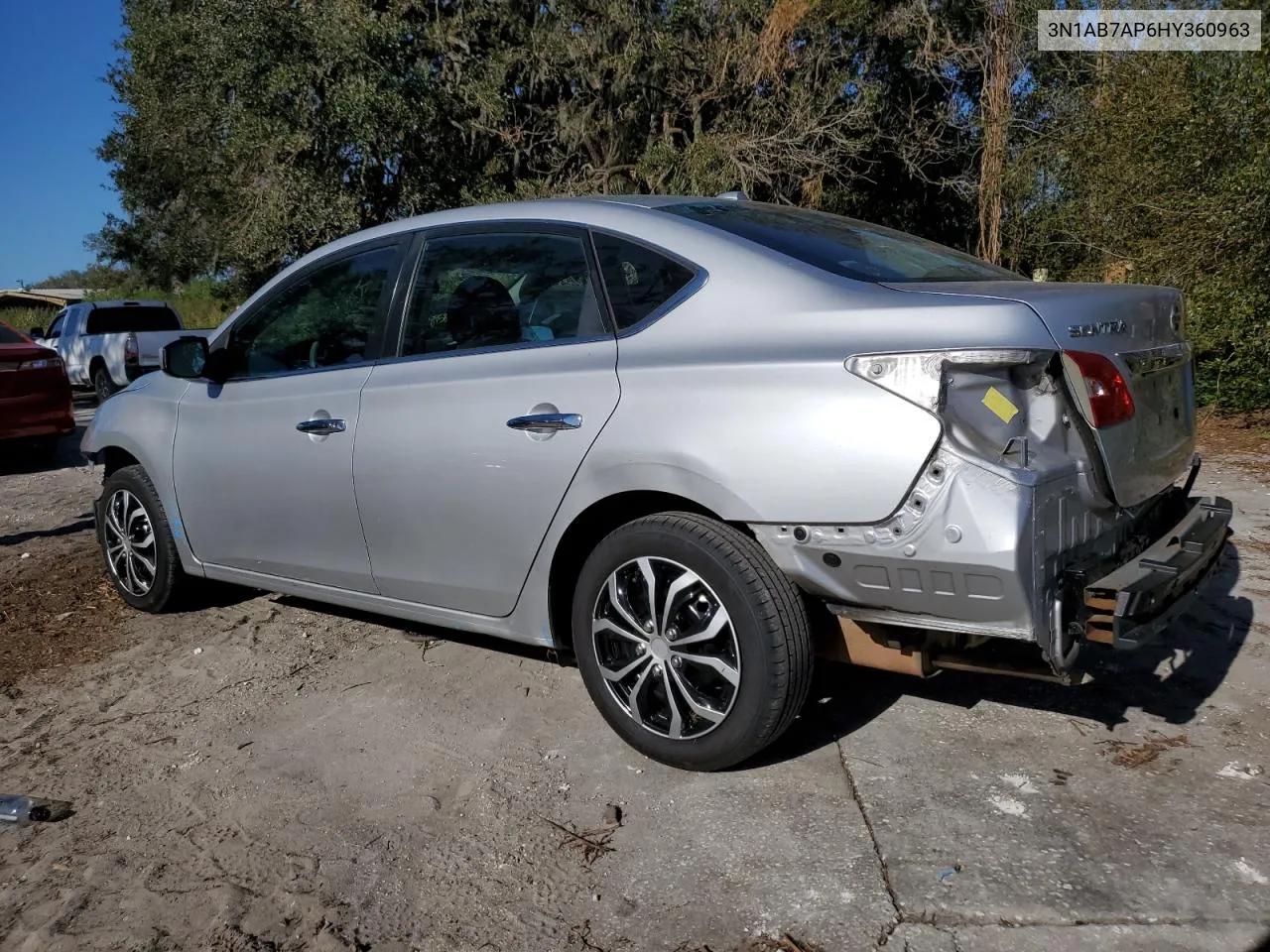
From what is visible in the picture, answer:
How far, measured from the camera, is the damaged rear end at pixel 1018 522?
264cm

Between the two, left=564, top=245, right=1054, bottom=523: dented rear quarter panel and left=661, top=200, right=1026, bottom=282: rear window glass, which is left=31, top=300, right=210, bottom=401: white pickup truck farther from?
left=564, top=245, right=1054, bottom=523: dented rear quarter panel

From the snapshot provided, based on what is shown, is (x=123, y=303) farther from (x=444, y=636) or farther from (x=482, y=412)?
(x=482, y=412)

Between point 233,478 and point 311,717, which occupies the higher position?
point 233,478

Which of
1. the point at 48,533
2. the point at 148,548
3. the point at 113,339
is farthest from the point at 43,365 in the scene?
the point at 113,339

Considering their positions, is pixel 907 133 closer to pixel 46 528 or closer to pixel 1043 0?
pixel 1043 0

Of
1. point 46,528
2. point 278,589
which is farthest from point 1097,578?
point 46,528

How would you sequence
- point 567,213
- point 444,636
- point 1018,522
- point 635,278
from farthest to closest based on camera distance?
point 444,636, point 567,213, point 635,278, point 1018,522

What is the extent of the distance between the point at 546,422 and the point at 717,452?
662mm

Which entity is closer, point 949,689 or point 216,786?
point 216,786

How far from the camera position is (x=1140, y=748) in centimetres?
339

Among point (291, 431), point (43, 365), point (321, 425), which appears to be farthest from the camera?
point (43, 365)

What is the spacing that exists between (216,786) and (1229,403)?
31.2 feet

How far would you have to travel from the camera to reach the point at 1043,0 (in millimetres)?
13812

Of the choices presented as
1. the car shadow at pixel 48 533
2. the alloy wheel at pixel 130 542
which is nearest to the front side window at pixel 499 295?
the alloy wheel at pixel 130 542
